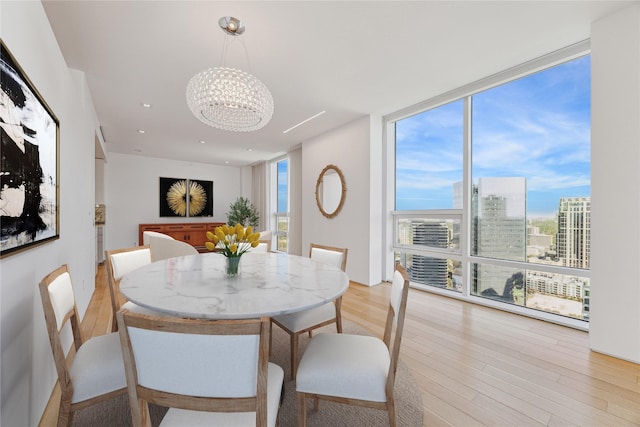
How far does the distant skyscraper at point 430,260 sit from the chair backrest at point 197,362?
10.7 ft

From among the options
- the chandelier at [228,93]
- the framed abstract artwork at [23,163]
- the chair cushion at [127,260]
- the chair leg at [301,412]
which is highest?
the chandelier at [228,93]

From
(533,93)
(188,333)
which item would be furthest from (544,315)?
(188,333)

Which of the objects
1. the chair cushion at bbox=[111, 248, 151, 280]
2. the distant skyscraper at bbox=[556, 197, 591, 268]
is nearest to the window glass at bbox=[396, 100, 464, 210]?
the distant skyscraper at bbox=[556, 197, 591, 268]

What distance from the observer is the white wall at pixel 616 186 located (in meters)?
1.90

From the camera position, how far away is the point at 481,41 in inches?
88.7

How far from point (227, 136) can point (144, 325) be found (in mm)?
4693

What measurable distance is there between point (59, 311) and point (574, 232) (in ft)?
12.4

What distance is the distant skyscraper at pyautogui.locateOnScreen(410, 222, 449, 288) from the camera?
11.5 feet

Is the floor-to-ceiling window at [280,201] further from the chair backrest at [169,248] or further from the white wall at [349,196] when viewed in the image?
the chair backrest at [169,248]

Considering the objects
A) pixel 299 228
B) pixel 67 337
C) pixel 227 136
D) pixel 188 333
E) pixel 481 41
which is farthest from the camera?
pixel 299 228

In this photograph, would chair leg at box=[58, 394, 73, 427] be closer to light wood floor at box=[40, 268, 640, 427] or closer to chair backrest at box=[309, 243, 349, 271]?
light wood floor at box=[40, 268, 640, 427]

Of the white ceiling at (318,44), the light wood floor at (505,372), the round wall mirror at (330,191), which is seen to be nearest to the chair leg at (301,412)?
the light wood floor at (505,372)

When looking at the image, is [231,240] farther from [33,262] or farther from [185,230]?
[185,230]

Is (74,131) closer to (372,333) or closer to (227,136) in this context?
(227,136)
